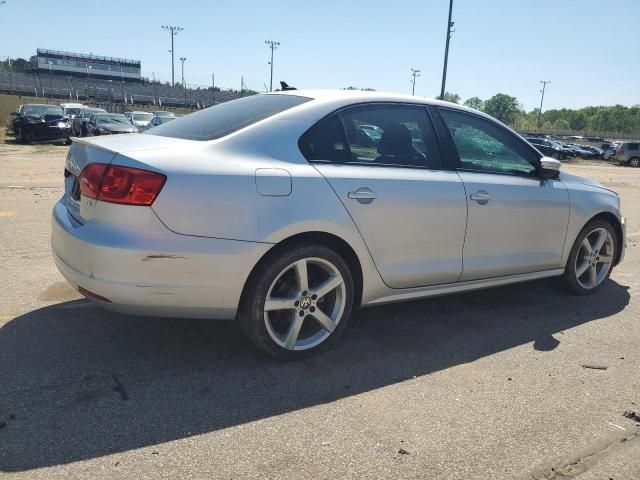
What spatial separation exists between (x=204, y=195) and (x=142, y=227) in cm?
35

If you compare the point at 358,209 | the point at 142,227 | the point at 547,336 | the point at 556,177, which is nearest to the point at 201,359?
the point at 142,227

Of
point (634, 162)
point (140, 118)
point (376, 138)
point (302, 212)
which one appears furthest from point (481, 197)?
point (634, 162)

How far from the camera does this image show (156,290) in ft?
9.80

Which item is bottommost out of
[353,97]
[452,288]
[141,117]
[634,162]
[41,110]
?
[634,162]

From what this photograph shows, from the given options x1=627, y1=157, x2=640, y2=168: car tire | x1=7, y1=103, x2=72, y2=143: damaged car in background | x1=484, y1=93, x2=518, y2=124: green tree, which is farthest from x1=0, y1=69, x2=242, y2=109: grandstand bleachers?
x1=484, y1=93, x2=518, y2=124: green tree

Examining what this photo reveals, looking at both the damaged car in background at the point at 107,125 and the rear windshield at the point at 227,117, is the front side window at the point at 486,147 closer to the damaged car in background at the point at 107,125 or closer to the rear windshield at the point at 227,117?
the rear windshield at the point at 227,117

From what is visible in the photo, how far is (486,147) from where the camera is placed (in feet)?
14.4

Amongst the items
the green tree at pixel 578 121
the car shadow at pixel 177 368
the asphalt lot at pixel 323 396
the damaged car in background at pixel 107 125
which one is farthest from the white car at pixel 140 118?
the green tree at pixel 578 121

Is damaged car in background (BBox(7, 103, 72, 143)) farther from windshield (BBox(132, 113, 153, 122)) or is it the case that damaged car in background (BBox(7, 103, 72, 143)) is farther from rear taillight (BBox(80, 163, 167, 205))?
rear taillight (BBox(80, 163, 167, 205))

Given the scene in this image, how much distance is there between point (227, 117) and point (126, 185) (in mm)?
1018

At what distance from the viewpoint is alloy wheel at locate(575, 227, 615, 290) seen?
5.18 m

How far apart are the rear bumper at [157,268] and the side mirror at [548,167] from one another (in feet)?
8.40

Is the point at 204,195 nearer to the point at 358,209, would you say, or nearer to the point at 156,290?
the point at 156,290

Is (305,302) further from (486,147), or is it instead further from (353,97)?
(486,147)
